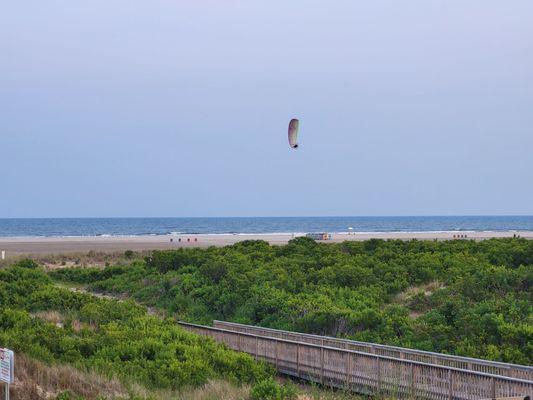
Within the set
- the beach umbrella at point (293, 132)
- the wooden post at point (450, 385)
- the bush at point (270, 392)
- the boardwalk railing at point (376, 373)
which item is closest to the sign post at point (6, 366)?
the bush at point (270, 392)

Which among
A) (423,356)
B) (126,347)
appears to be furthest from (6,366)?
(423,356)

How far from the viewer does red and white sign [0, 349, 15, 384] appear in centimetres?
1086

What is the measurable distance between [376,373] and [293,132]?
7.29 meters

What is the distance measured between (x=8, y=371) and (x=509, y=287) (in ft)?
49.8

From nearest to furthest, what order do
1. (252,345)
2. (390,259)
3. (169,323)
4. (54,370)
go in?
(54,370)
(252,345)
(169,323)
(390,259)

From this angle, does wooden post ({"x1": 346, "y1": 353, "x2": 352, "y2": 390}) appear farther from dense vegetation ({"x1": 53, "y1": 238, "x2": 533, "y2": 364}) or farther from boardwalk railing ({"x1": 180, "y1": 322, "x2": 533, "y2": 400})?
dense vegetation ({"x1": 53, "y1": 238, "x2": 533, "y2": 364})

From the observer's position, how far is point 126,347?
1591 centimetres

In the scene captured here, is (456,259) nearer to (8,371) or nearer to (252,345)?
(252,345)

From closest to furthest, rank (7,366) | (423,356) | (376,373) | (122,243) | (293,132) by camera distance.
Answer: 1. (7,366)
2. (376,373)
3. (423,356)
4. (293,132)
5. (122,243)

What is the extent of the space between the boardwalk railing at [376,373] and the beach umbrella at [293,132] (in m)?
4.94

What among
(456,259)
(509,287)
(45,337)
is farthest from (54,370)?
(456,259)

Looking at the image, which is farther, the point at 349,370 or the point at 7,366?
the point at 349,370

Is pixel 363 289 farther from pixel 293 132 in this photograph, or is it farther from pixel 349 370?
pixel 349 370

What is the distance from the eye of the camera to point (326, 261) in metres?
29.3
